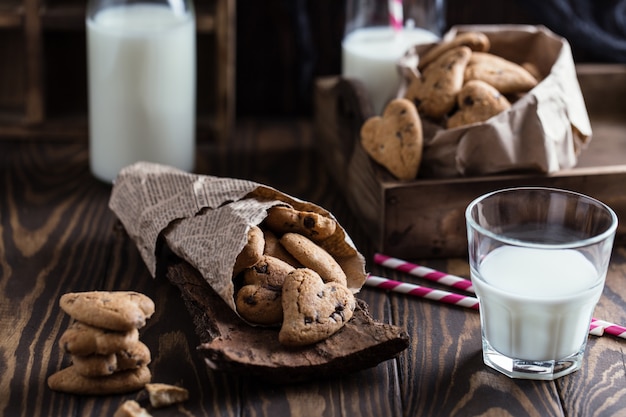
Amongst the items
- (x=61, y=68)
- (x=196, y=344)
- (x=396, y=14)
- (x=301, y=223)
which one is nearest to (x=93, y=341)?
(x=196, y=344)

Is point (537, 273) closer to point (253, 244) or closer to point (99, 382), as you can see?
point (253, 244)

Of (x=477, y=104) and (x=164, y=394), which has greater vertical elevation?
(x=477, y=104)

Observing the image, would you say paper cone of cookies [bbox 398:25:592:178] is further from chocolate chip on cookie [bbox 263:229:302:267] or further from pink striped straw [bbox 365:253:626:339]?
chocolate chip on cookie [bbox 263:229:302:267]

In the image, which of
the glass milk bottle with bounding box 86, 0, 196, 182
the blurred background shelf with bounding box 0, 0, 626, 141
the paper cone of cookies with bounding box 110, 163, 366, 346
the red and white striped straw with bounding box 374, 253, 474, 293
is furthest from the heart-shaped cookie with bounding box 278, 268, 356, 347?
the blurred background shelf with bounding box 0, 0, 626, 141

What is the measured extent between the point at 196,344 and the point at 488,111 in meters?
0.52

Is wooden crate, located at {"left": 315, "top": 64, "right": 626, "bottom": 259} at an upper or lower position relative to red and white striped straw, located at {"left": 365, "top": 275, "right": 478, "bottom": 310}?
upper

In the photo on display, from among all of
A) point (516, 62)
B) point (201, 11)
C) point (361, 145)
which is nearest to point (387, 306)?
point (361, 145)

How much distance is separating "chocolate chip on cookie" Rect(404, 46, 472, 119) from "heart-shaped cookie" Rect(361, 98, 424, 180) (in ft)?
0.14

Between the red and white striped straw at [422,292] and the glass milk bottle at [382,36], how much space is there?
436 millimetres

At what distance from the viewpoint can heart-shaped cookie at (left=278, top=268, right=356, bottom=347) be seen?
105 centimetres

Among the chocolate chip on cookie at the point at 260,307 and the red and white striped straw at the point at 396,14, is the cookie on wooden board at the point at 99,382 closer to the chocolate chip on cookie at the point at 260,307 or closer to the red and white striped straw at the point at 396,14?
the chocolate chip on cookie at the point at 260,307

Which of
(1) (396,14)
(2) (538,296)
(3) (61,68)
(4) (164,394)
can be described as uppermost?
(1) (396,14)

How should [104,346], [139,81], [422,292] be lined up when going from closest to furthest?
[104,346] < [422,292] < [139,81]

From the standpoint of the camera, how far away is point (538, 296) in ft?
3.35
